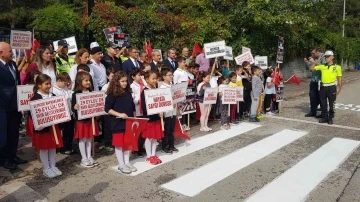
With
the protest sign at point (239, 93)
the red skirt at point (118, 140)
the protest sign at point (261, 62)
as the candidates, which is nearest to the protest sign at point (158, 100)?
the red skirt at point (118, 140)

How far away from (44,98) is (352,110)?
10.1 metres

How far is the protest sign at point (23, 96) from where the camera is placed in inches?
239

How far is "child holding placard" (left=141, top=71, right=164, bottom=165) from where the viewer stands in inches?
247

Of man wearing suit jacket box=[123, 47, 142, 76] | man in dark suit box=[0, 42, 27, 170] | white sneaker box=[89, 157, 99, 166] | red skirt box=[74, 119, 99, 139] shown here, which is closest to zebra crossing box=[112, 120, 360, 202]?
white sneaker box=[89, 157, 99, 166]

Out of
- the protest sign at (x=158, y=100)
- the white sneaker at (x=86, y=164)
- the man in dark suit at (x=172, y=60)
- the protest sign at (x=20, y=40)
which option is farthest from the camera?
the man in dark suit at (x=172, y=60)

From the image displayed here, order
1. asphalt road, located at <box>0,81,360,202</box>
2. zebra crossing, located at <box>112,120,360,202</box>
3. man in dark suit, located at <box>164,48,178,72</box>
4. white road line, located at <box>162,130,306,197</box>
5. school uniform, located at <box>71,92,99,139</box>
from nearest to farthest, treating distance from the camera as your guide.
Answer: asphalt road, located at <box>0,81,360,202</box>
zebra crossing, located at <box>112,120,360,202</box>
white road line, located at <box>162,130,306,197</box>
school uniform, located at <box>71,92,99,139</box>
man in dark suit, located at <box>164,48,178,72</box>

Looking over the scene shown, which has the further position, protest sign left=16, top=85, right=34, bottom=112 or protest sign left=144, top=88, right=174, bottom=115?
protest sign left=144, top=88, right=174, bottom=115

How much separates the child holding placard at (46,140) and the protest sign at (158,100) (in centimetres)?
152

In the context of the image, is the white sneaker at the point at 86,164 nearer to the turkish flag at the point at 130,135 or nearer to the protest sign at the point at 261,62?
the turkish flag at the point at 130,135

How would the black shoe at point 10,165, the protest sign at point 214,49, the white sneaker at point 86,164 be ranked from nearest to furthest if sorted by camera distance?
1. the black shoe at point 10,165
2. the white sneaker at point 86,164
3. the protest sign at point 214,49

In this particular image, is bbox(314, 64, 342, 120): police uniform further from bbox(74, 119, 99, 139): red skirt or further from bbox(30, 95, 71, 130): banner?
bbox(30, 95, 71, 130): banner

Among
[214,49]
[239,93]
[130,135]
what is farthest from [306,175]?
[214,49]

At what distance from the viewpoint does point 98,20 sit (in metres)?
12.8

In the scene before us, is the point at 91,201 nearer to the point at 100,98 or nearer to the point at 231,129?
the point at 100,98
